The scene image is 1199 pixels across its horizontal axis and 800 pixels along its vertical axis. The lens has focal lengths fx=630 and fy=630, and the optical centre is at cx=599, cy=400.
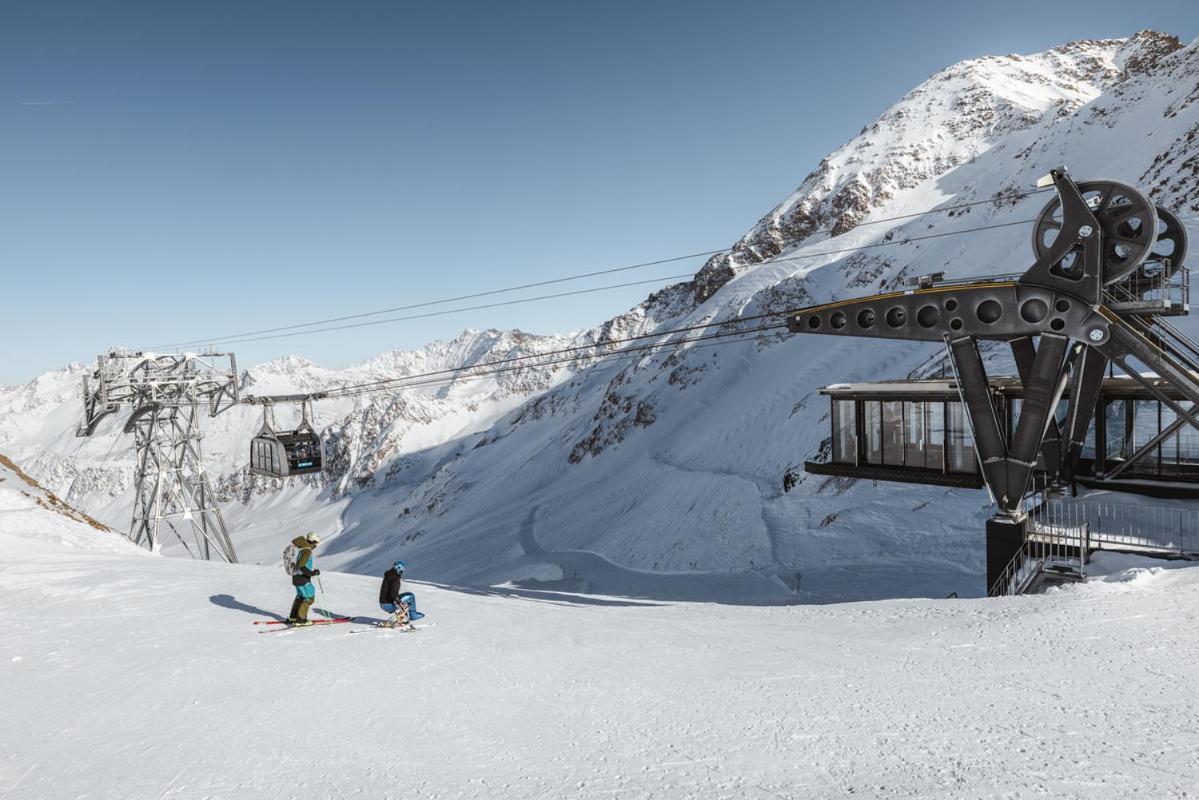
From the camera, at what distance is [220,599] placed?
13133 millimetres

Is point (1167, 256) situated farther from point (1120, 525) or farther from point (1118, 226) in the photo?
point (1120, 525)

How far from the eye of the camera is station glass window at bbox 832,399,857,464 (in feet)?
62.9

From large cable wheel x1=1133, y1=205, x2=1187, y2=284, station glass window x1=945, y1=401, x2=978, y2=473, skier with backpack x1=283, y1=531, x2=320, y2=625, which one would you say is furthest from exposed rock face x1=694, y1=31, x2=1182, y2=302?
skier with backpack x1=283, y1=531, x2=320, y2=625

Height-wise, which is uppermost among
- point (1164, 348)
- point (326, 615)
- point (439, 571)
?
point (1164, 348)

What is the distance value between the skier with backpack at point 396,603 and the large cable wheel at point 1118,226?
16809mm

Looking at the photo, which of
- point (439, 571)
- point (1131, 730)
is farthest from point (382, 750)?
point (439, 571)

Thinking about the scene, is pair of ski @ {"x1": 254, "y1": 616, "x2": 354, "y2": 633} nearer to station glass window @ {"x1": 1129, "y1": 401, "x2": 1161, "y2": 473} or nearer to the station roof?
the station roof

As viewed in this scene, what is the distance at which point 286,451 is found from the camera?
25.8 meters

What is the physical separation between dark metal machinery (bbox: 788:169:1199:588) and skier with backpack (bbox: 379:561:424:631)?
1325 cm

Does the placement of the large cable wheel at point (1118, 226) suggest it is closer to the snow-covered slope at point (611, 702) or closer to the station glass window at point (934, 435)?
the station glass window at point (934, 435)

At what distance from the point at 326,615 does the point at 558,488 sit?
55234 millimetres

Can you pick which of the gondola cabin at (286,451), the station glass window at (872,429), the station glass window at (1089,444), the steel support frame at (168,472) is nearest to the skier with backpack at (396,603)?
the station glass window at (872,429)

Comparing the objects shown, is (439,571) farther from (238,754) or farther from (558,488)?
(238,754)

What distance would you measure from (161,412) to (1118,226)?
36.1 m
